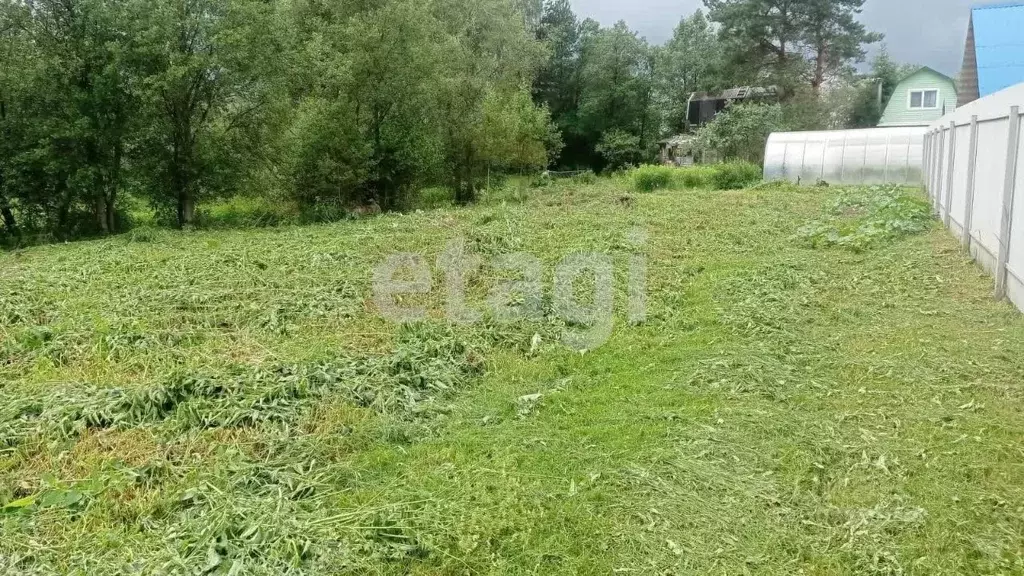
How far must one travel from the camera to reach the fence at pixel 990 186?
17.2 feet

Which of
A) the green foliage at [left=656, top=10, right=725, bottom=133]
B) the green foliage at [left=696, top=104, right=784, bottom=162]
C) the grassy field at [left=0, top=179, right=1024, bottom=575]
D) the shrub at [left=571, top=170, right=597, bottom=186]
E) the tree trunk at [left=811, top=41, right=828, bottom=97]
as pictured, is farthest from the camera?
the green foliage at [left=656, top=10, right=725, bottom=133]

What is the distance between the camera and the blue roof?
46.5 feet

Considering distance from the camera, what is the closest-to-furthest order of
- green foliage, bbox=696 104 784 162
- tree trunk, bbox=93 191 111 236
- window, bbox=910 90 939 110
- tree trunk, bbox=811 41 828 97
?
1. tree trunk, bbox=93 191 111 236
2. green foliage, bbox=696 104 784 162
3. window, bbox=910 90 939 110
4. tree trunk, bbox=811 41 828 97

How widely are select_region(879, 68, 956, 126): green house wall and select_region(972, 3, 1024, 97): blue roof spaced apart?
31.5ft

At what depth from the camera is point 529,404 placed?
4.16 meters

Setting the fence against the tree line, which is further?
the tree line

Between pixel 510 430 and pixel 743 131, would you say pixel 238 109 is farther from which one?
pixel 743 131

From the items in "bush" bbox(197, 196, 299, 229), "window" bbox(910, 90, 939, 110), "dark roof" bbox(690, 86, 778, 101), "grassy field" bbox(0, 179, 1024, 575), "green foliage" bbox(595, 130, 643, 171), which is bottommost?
"grassy field" bbox(0, 179, 1024, 575)

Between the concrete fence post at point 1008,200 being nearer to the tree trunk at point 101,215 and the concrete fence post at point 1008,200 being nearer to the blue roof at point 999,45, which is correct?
the blue roof at point 999,45

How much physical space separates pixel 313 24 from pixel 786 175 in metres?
12.4

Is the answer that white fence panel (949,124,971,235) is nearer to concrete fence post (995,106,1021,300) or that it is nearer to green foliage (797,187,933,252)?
green foliage (797,187,933,252)

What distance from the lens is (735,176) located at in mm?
18516

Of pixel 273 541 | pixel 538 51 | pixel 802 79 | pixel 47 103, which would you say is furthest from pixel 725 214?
pixel 802 79

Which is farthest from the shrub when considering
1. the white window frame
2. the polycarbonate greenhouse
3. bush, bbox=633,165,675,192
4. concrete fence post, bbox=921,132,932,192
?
the white window frame
